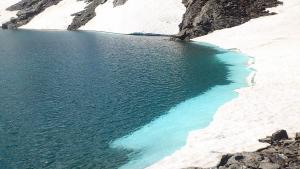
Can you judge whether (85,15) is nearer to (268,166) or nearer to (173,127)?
(173,127)

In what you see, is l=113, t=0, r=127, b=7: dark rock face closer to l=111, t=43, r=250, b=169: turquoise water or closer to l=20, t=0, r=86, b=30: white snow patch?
l=20, t=0, r=86, b=30: white snow patch

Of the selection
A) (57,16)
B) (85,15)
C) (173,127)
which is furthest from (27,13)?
(173,127)

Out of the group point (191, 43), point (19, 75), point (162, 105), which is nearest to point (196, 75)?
point (162, 105)

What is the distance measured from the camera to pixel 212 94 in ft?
173

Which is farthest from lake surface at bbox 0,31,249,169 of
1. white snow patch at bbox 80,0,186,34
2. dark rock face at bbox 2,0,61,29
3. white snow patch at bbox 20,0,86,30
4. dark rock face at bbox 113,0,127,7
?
dark rock face at bbox 2,0,61,29

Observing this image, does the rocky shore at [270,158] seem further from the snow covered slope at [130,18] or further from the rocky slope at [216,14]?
the snow covered slope at [130,18]

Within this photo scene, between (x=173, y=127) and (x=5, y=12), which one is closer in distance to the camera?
(x=173, y=127)

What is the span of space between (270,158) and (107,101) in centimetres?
2545

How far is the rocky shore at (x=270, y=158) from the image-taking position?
2744cm

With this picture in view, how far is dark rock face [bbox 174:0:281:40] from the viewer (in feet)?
336

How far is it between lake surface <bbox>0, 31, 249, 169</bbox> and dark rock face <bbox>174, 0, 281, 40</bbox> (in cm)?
1413

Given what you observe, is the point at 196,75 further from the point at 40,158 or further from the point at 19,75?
the point at 40,158

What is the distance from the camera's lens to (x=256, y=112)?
1665 inches

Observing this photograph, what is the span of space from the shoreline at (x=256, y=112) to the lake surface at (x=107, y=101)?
5.45 feet
